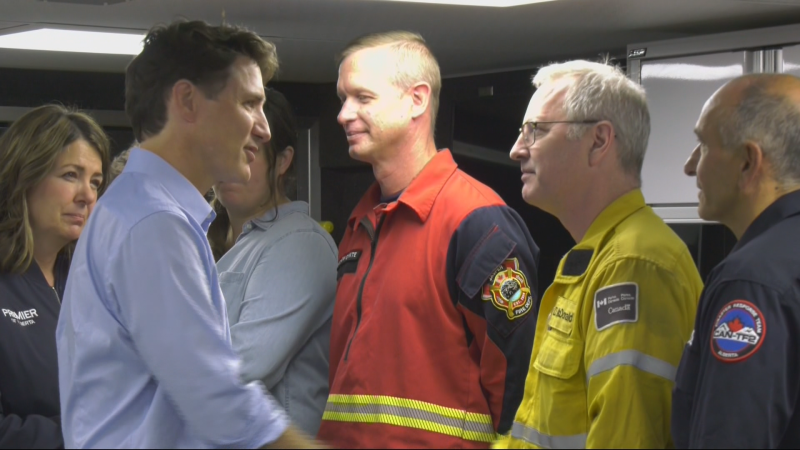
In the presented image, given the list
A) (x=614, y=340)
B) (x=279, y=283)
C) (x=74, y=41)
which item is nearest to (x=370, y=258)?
(x=279, y=283)

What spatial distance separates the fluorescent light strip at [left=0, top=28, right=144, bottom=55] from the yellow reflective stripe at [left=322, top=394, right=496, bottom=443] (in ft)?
3.94

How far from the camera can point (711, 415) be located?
121 centimetres

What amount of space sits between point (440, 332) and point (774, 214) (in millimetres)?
607

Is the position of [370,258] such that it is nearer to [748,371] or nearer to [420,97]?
[420,97]

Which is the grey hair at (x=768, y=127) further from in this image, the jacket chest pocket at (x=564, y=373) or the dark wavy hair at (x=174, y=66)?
the dark wavy hair at (x=174, y=66)

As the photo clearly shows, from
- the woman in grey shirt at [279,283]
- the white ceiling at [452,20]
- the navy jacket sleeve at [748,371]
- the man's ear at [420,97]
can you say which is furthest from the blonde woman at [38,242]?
the navy jacket sleeve at [748,371]

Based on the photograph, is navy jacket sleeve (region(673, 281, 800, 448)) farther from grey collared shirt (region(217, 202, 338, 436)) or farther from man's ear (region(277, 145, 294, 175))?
man's ear (region(277, 145, 294, 175))

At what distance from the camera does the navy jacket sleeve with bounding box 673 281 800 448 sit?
3.93 ft

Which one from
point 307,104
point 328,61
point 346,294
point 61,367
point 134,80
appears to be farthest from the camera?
point 307,104

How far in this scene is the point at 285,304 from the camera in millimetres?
1789

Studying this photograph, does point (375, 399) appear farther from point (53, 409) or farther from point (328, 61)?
point (328, 61)

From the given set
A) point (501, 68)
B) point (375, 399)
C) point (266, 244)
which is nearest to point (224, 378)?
point (375, 399)

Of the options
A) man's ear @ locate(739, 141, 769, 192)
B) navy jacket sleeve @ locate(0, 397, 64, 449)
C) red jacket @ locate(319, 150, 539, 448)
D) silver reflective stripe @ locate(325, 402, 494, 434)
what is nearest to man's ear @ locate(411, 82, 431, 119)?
red jacket @ locate(319, 150, 539, 448)

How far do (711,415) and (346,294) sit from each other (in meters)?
0.79
